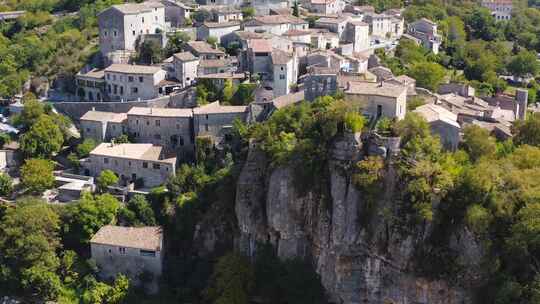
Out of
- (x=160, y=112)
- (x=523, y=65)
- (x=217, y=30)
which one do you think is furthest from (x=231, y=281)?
(x=523, y=65)

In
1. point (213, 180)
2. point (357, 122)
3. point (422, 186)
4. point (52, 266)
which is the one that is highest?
point (357, 122)

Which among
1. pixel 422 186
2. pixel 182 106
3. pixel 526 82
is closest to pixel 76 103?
pixel 182 106

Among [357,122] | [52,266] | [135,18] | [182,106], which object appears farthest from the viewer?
[135,18]

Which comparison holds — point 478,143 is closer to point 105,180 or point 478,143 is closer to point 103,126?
point 105,180

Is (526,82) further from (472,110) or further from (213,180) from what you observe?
(213,180)

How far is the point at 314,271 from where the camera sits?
136 feet

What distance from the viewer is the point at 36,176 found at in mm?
49594

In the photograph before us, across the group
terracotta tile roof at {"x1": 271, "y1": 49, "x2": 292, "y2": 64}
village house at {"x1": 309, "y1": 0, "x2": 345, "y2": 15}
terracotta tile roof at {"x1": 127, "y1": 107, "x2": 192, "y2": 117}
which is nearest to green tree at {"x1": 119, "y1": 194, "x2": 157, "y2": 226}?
terracotta tile roof at {"x1": 127, "y1": 107, "x2": 192, "y2": 117}

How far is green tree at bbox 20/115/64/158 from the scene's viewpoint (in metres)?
52.6

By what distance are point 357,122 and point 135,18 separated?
103ft

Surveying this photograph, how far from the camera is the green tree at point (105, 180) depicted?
49.0 metres

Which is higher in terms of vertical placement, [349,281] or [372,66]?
[372,66]

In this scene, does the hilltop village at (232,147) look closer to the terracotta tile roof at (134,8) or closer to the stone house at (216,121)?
the stone house at (216,121)

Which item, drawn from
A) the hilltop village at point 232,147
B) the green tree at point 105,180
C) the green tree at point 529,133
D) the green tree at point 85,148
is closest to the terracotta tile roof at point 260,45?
the hilltop village at point 232,147
